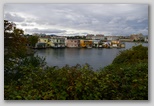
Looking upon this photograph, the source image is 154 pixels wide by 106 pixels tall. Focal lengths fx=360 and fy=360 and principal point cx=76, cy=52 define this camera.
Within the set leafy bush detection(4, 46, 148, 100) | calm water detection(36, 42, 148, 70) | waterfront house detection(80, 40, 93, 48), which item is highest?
waterfront house detection(80, 40, 93, 48)

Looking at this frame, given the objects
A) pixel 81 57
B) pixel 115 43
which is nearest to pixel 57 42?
pixel 81 57

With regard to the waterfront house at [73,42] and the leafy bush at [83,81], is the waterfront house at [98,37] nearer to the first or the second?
the waterfront house at [73,42]

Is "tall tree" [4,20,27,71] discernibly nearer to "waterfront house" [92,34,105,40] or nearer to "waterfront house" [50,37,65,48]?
"waterfront house" [50,37,65,48]

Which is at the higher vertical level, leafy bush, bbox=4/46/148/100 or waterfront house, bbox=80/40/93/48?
waterfront house, bbox=80/40/93/48

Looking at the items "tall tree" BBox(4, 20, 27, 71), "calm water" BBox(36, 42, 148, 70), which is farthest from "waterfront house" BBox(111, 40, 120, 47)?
"tall tree" BBox(4, 20, 27, 71)

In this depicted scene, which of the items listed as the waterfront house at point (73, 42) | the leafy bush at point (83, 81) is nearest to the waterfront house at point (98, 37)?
the waterfront house at point (73, 42)

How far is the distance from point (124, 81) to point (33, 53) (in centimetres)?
118

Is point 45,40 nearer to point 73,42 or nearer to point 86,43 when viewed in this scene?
point 73,42

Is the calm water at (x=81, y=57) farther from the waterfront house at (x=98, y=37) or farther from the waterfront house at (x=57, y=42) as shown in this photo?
the waterfront house at (x=98, y=37)

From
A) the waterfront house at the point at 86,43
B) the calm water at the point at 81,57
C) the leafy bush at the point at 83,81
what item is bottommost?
the leafy bush at the point at 83,81

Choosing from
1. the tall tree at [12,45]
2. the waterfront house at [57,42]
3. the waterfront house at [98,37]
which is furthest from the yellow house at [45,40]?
the waterfront house at [98,37]

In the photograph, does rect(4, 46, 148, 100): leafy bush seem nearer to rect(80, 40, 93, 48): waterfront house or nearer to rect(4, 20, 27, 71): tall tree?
rect(4, 20, 27, 71): tall tree

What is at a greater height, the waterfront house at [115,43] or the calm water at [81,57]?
the waterfront house at [115,43]


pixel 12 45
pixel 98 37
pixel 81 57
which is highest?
pixel 98 37
